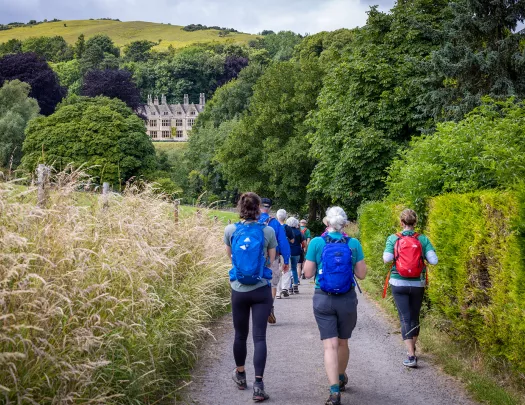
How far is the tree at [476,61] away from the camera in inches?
1036

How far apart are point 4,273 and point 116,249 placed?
94.2 inches

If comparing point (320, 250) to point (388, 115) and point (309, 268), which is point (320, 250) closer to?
point (309, 268)

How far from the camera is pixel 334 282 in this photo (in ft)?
22.8

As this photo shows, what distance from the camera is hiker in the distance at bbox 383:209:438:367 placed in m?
8.47

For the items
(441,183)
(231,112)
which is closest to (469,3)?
(441,183)

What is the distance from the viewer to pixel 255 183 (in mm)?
45625

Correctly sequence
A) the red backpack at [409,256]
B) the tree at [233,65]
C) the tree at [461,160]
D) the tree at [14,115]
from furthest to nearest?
1. the tree at [233,65]
2. the tree at [14,115]
3. the tree at [461,160]
4. the red backpack at [409,256]

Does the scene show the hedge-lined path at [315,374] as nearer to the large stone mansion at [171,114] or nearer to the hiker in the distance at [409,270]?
the hiker in the distance at [409,270]

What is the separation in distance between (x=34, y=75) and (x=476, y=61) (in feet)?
230

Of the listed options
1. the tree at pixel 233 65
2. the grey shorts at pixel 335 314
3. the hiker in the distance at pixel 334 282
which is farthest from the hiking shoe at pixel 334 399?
the tree at pixel 233 65

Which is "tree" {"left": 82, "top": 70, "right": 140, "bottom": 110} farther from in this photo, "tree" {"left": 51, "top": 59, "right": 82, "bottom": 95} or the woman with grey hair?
"tree" {"left": 51, "top": 59, "right": 82, "bottom": 95}

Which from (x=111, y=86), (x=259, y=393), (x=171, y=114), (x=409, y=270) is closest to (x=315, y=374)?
(x=259, y=393)

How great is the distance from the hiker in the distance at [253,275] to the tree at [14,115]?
181ft

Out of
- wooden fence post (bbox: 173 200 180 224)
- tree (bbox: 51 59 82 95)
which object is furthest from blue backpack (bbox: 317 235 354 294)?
tree (bbox: 51 59 82 95)
